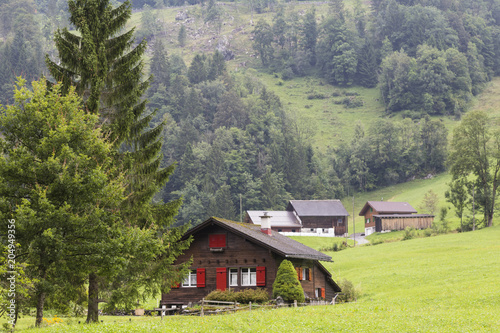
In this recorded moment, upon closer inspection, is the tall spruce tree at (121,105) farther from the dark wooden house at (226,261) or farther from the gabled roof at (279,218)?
the gabled roof at (279,218)

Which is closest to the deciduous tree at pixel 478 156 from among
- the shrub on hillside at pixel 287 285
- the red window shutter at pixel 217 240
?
the red window shutter at pixel 217 240

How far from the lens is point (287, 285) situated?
33781 mm

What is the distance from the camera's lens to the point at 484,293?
3350cm

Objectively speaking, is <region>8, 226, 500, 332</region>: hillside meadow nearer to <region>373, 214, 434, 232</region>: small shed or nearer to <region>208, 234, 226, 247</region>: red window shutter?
<region>208, 234, 226, 247</region>: red window shutter

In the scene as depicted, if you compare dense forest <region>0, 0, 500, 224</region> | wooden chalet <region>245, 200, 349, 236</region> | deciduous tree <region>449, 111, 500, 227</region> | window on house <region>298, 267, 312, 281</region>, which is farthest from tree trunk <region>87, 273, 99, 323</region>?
dense forest <region>0, 0, 500, 224</region>

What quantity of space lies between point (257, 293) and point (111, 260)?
16.1 metres

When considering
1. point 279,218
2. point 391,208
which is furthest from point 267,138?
point 391,208

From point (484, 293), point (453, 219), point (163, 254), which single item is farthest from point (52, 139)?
point (453, 219)

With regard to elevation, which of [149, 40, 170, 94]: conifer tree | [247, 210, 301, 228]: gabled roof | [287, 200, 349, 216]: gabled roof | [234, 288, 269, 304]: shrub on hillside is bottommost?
[234, 288, 269, 304]: shrub on hillside

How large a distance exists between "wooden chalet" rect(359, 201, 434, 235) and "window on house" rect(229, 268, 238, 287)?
65.7m

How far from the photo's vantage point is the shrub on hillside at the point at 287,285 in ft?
111

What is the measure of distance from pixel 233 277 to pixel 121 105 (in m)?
16.5

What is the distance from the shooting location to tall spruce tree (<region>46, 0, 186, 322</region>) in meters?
24.7

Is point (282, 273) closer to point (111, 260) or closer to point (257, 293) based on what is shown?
point (257, 293)
